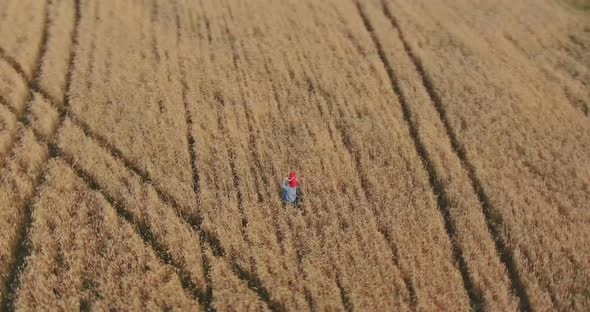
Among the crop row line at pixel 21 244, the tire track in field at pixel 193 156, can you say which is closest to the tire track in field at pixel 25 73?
the crop row line at pixel 21 244

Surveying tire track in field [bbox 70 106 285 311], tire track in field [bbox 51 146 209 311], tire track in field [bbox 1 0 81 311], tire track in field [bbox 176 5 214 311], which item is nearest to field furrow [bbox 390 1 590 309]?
tire track in field [bbox 70 106 285 311]

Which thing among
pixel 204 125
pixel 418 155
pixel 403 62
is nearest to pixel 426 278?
pixel 418 155

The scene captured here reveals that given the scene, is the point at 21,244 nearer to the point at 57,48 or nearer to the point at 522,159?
the point at 57,48

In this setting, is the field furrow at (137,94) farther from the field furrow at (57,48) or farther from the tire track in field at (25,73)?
the tire track in field at (25,73)

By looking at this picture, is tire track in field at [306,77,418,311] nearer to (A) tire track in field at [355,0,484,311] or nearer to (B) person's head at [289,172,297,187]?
(A) tire track in field at [355,0,484,311]

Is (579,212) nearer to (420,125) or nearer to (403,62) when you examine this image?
(420,125)
